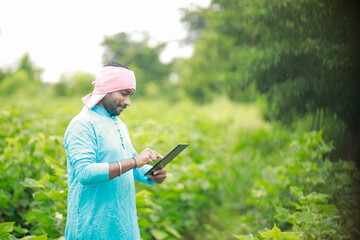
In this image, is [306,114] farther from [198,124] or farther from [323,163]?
[198,124]

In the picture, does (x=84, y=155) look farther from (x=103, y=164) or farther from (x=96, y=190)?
(x=96, y=190)

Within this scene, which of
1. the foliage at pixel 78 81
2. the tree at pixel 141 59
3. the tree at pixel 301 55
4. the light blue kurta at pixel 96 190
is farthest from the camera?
the tree at pixel 141 59

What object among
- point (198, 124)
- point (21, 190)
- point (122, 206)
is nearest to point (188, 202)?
point (21, 190)

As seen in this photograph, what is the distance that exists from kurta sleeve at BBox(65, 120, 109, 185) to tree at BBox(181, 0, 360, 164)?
2911mm

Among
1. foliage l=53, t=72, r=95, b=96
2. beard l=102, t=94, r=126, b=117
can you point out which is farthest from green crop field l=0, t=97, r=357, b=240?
foliage l=53, t=72, r=95, b=96

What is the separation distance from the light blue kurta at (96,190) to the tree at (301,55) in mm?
2744

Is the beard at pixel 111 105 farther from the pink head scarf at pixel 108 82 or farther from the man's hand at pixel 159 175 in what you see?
the man's hand at pixel 159 175

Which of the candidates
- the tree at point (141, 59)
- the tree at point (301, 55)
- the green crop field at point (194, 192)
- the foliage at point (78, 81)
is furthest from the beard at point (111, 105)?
the tree at point (141, 59)

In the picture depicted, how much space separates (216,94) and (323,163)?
45.4ft

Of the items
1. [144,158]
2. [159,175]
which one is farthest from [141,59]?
[144,158]

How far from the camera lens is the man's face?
2.06m

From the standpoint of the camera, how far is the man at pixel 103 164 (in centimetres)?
181

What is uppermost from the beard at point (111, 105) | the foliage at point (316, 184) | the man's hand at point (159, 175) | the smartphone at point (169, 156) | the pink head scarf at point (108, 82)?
the pink head scarf at point (108, 82)

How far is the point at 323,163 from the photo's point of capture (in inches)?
139
